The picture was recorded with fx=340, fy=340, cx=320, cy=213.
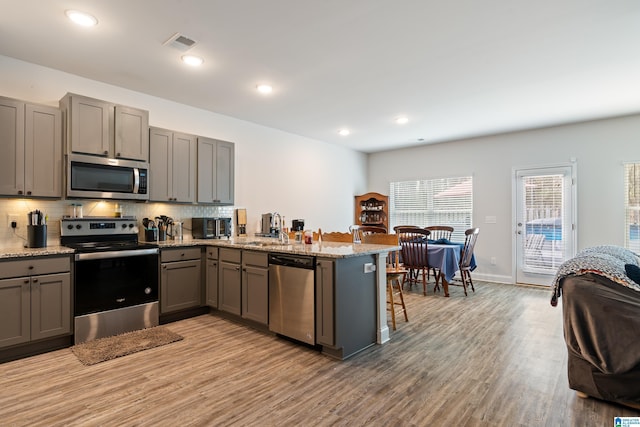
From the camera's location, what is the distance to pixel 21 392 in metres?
2.34

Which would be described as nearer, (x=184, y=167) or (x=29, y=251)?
(x=29, y=251)

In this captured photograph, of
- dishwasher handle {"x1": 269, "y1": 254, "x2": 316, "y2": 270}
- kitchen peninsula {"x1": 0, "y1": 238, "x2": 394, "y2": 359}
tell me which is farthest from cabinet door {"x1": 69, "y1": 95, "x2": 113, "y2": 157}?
dishwasher handle {"x1": 269, "y1": 254, "x2": 316, "y2": 270}

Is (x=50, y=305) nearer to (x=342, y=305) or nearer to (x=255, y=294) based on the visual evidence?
(x=255, y=294)

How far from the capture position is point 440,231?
22.7 ft

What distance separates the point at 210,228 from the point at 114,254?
1.29m

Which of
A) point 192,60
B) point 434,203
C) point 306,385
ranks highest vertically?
point 192,60

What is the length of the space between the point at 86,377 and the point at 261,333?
1.50 m

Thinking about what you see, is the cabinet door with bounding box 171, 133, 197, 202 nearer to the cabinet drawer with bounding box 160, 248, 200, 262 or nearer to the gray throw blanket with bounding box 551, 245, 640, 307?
the cabinet drawer with bounding box 160, 248, 200, 262

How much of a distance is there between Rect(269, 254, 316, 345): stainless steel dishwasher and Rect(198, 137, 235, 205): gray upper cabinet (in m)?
1.73

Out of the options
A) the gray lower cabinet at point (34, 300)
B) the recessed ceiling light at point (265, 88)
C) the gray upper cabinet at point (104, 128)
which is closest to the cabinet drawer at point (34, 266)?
the gray lower cabinet at point (34, 300)

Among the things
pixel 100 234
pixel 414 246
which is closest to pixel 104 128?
pixel 100 234

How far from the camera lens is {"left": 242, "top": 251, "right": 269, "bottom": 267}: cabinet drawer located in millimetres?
3383

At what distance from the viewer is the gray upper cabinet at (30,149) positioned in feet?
9.97

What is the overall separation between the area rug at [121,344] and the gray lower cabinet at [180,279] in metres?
0.38
